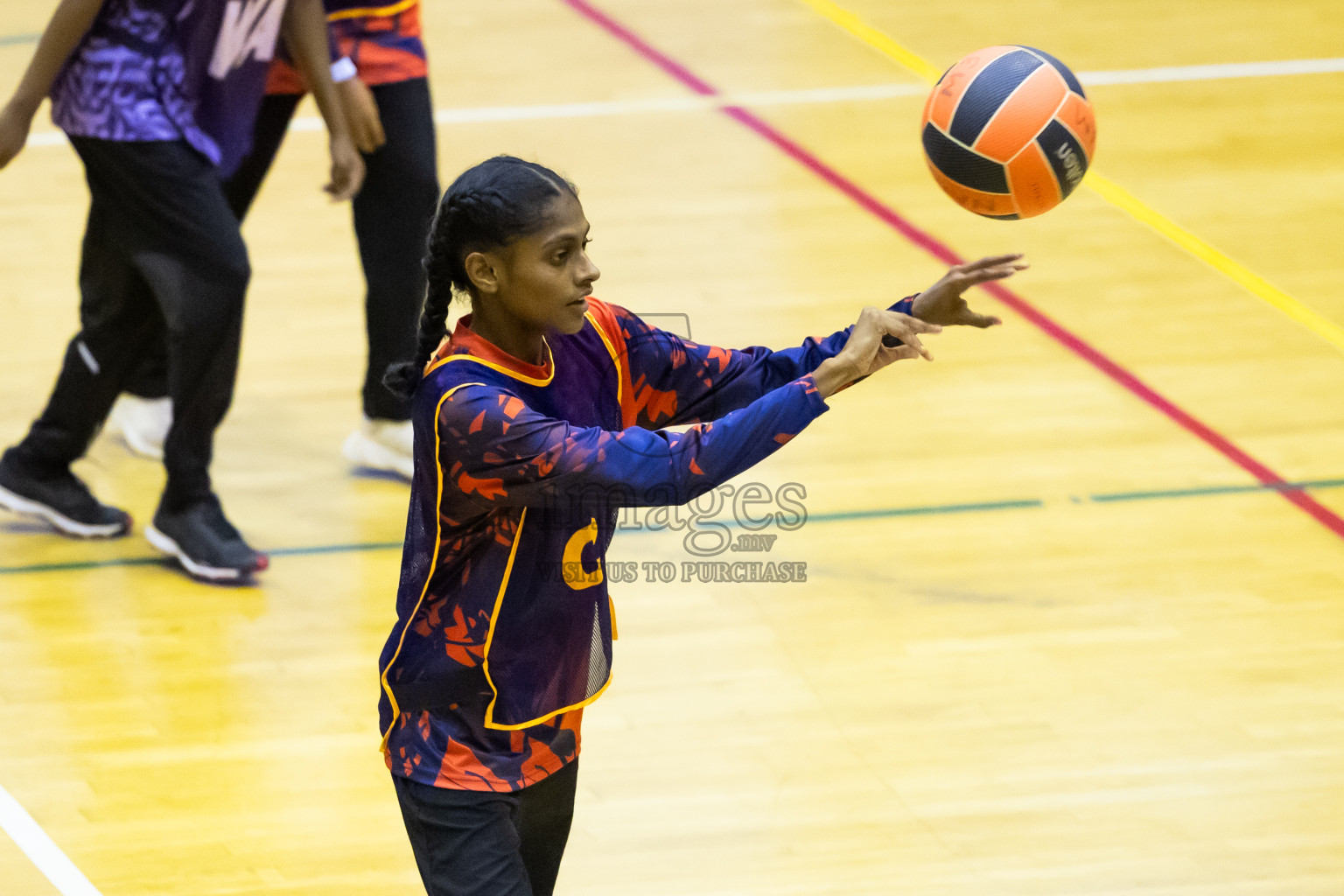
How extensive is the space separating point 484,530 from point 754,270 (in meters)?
4.07

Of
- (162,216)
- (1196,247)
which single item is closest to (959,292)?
(162,216)

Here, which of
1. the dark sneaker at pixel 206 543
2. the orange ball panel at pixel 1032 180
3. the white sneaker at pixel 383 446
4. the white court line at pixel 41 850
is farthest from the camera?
the white sneaker at pixel 383 446

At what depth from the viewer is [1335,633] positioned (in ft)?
15.1

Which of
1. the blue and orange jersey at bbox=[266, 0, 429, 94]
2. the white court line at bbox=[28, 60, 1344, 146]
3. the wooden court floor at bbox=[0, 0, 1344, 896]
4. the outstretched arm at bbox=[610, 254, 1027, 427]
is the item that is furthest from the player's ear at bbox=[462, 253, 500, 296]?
the white court line at bbox=[28, 60, 1344, 146]

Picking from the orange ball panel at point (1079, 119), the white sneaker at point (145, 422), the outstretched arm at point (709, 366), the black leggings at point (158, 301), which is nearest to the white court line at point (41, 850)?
the black leggings at point (158, 301)

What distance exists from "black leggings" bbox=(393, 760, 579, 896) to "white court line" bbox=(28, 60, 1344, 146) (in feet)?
18.0

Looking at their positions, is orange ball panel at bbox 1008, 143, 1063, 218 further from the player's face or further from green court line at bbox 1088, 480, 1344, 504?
green court line at bbox 1088, 480, 1344, 504

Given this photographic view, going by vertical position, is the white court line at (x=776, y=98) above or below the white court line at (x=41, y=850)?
above

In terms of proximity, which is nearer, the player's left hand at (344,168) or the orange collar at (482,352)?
the orange collar at (482,352)

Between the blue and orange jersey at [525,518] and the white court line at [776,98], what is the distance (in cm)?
529

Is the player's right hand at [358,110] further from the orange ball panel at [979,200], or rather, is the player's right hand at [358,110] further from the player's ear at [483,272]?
the player's ear at [483,272]

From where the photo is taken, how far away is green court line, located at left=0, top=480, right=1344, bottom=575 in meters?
4.99

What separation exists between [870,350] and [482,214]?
56 centimetres

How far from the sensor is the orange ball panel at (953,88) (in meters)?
3.39
